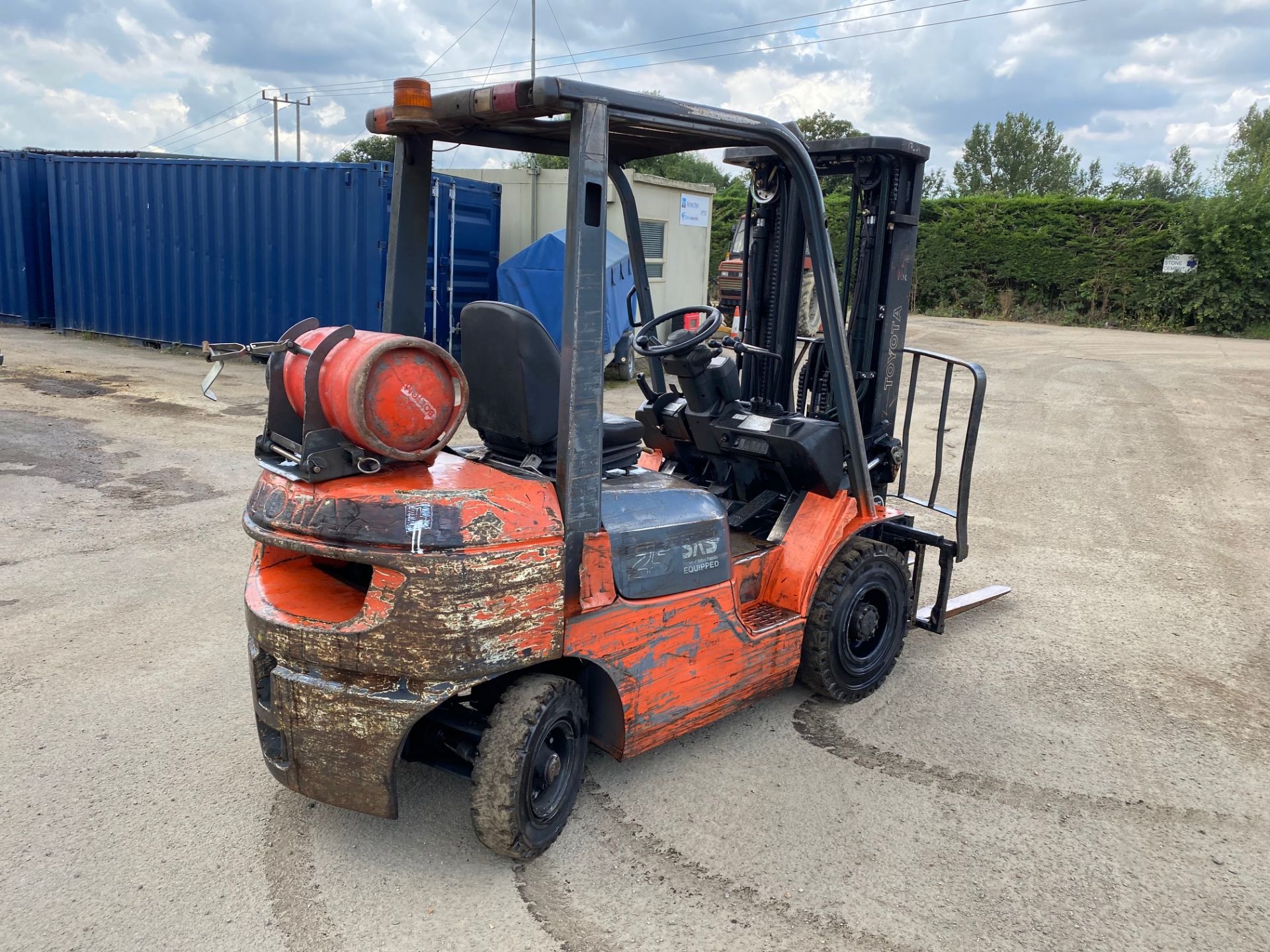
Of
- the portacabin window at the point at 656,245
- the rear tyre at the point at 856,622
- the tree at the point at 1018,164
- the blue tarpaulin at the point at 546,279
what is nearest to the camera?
the rear tyre at the point at 856,622

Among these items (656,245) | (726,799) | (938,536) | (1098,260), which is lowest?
(726,799)

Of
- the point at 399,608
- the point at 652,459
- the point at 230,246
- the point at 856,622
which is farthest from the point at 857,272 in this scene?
the point at 230,246

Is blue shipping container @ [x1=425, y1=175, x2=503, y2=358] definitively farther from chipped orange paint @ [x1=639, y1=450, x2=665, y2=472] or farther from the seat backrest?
the seat backrest

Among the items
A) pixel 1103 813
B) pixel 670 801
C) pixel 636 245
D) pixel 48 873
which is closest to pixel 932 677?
pixel 1103 813

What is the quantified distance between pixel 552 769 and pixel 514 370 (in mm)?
1379

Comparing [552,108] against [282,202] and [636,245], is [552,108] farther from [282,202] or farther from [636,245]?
[282,202]

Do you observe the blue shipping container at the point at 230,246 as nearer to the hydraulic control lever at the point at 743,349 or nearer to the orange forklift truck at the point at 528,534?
the hydraulic control lever at the point at 743,349

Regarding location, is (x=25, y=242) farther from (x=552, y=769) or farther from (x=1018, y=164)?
(x=1018, y=164)

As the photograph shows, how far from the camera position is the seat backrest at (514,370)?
3238 millimetres

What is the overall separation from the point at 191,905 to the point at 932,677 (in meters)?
3.46

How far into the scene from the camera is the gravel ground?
118 inches

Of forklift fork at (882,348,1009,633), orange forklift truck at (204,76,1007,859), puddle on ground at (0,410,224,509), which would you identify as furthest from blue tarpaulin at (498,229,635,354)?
orange forklift truck at (204,76,1007,859)

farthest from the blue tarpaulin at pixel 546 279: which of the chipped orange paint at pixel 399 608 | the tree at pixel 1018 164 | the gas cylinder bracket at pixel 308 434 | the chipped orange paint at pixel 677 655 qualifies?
the tree at pixel 1018 164

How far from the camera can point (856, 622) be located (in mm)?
4500
